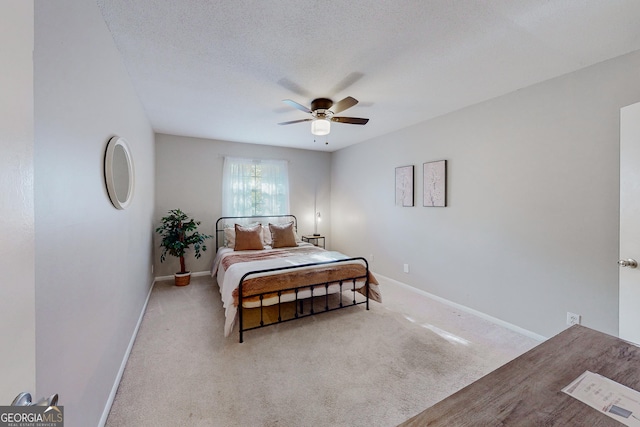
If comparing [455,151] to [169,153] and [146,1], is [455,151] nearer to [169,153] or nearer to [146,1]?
[146,1]

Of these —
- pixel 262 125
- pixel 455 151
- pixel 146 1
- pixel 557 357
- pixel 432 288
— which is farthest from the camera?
pixel 262 125

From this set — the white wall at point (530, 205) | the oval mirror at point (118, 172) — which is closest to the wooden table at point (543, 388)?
the white wall at point (530, 205)

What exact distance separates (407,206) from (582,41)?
250 cm

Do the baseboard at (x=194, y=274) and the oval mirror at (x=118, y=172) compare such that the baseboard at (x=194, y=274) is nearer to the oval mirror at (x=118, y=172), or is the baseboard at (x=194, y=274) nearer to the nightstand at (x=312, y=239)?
the nightstand at (x=312, y=239)

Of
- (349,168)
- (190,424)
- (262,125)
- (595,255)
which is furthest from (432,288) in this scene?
(262,125)

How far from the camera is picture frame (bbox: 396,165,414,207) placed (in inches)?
157

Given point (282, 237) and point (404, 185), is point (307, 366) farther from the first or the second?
point (404, 185)

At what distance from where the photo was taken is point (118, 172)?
195cm

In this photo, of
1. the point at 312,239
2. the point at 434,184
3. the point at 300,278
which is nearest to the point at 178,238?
the point at 300,278

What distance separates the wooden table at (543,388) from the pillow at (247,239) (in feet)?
12.3

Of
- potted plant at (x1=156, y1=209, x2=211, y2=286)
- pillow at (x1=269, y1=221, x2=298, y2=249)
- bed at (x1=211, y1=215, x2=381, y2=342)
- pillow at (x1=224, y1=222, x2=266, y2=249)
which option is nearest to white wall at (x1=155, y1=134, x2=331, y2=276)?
potted plant at (x1=156, y1=209, x2=211, y2=286)

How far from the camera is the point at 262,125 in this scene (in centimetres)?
398

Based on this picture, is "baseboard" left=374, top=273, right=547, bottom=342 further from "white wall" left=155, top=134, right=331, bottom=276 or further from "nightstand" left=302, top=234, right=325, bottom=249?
"white wall" left=155, top=134, right=331, bottom=276

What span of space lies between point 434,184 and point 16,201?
12.5 feet
